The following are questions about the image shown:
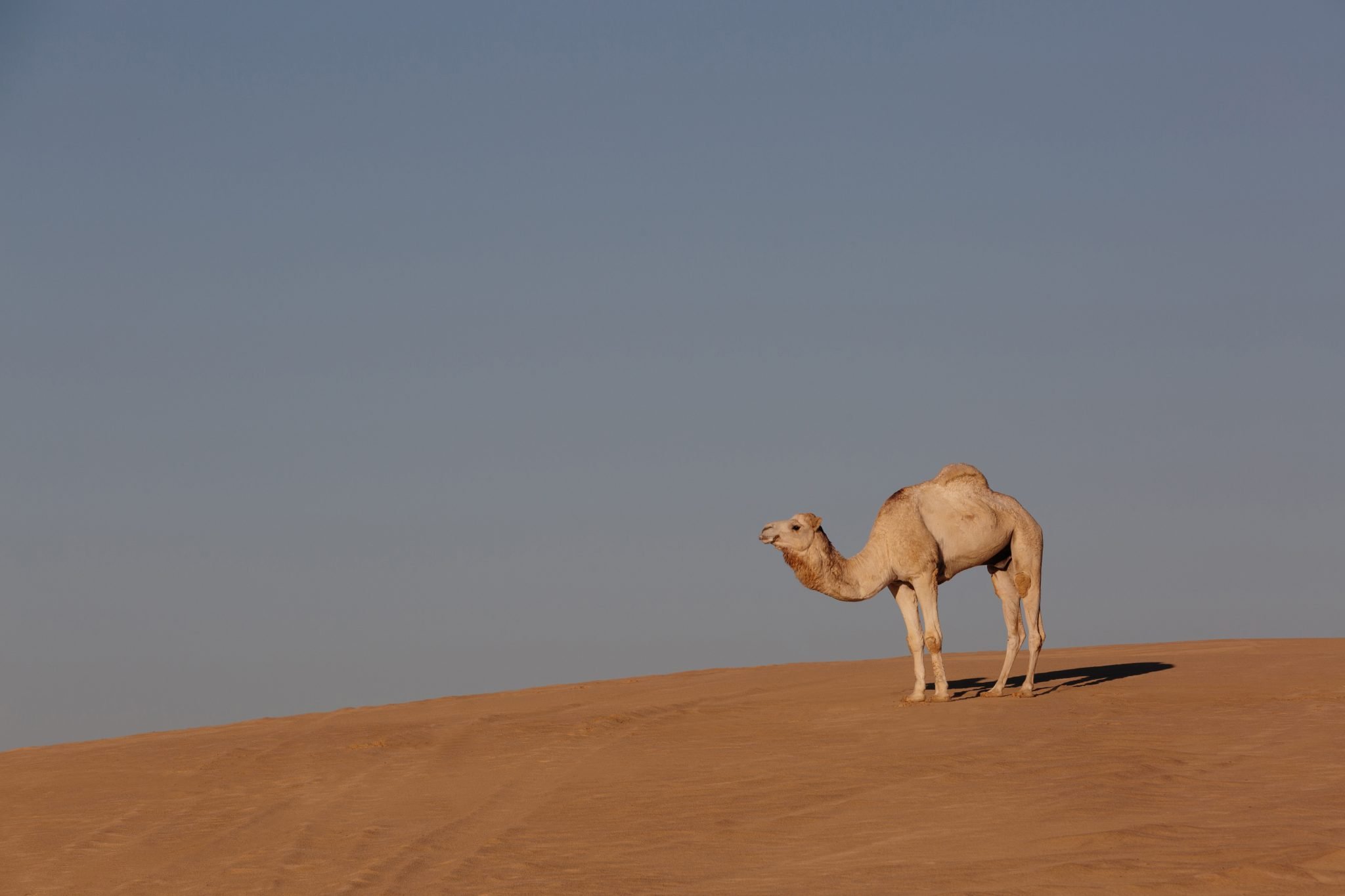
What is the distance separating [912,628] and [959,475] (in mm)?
1965

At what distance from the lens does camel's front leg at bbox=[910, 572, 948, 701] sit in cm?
1731

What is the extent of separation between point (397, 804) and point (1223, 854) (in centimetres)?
768

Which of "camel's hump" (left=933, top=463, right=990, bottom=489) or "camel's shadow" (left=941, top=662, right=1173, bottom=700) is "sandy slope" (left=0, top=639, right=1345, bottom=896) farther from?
"camel's hump" (left=933, top=463, right=990, bottom=489)

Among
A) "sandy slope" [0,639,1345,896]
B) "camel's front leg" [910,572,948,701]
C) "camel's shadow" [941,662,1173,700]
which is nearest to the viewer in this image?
"sandy slope" [0,639,1345,896]

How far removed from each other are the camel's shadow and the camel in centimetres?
110

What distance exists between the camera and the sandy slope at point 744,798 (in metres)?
10.2

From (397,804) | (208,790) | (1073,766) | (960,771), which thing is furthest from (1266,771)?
(208,790)

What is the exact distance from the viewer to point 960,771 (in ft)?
44.0

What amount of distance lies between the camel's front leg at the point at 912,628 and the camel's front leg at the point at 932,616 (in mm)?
167

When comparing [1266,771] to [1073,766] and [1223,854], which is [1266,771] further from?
[1223,854]

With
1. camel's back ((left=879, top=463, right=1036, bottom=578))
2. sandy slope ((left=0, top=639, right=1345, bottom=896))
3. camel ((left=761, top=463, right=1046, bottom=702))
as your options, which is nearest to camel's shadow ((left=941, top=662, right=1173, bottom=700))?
sandy slope ((left=0, top=639, right=1345, bottom=896))

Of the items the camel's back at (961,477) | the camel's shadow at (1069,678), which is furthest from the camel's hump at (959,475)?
the camel's shadow at (1069,678)

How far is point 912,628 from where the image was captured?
17.7m

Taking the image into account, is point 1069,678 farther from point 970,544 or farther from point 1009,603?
point 970,544
